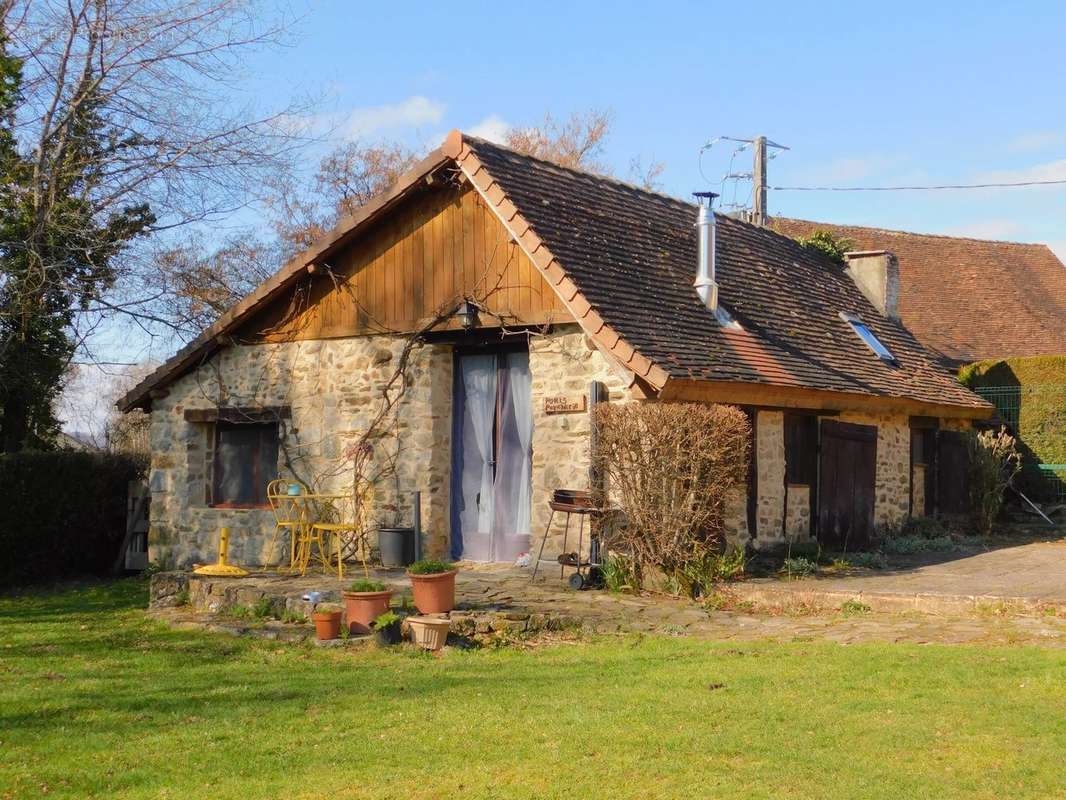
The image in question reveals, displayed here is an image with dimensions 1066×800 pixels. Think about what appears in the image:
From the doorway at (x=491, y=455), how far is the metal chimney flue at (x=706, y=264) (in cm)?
242

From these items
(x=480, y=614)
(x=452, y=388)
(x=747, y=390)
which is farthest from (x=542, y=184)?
(x=480, y=614)

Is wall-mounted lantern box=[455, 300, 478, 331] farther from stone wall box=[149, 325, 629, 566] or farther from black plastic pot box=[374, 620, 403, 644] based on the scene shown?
black plastic pot box=[374, 620, 403, 644]

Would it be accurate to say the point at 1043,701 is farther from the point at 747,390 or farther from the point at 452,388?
the point at 452,388

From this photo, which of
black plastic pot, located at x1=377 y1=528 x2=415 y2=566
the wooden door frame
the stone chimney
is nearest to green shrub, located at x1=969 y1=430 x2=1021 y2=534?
the stone chimney

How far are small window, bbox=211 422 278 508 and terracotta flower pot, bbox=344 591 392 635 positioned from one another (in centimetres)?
559

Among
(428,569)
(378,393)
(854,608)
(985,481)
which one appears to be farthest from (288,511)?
(985,481)

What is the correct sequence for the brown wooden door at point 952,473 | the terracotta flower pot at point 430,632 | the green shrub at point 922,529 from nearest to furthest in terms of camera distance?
the terracotta flower pot at point 430,632 < the green shrub at point 922,529 < the brown wooden door at point 952,473

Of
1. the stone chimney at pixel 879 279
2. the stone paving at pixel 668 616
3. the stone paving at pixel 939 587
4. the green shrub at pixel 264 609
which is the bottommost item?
the green shrub at pixel 264 609

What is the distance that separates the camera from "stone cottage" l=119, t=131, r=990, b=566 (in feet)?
40.9

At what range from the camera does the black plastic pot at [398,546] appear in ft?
44.1

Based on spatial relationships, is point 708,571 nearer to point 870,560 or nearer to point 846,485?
point 870,560

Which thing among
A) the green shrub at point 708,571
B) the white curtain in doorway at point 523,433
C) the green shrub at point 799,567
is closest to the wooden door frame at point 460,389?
the white curtain in doorway at point 523,433

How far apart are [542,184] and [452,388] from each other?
2711mm

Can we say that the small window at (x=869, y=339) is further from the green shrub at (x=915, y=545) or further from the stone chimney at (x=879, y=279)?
the green shrub at (x=915, y=545)
